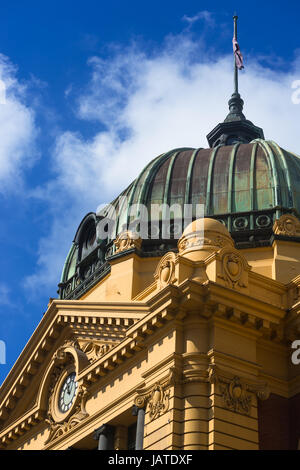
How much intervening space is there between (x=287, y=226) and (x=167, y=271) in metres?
10.8

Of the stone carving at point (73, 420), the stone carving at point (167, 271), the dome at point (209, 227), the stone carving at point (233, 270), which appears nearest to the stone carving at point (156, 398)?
the stone carving at point (167, 271)

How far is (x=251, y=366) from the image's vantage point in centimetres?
2830

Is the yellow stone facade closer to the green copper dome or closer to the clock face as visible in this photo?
the clock face

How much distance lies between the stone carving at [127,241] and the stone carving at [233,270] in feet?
38.0

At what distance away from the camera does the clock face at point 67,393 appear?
34.2 metres

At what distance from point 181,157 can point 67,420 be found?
17.6m

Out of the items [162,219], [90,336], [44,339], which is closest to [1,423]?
[44,339]

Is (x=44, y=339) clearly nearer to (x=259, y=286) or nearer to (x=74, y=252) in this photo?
(x=259, y=286)

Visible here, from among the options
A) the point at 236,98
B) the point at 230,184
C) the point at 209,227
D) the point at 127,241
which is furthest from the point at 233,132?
the point at 209,227

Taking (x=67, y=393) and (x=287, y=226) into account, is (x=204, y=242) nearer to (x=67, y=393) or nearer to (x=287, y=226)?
(x=67, y=393)

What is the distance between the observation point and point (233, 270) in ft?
96.7

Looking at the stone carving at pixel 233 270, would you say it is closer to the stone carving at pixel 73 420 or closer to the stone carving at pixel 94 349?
the stone carving at pixel 94 349

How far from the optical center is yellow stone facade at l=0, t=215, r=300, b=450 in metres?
27.2
